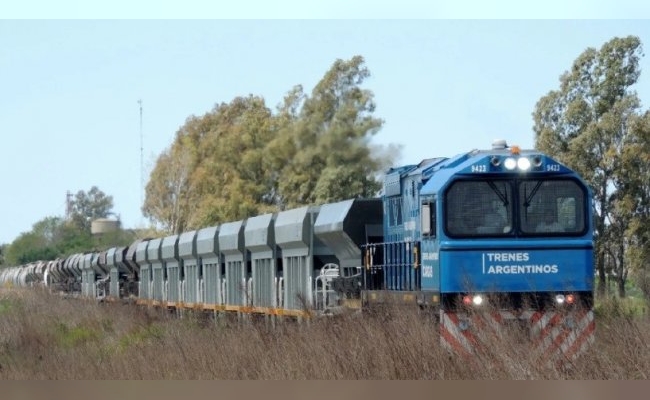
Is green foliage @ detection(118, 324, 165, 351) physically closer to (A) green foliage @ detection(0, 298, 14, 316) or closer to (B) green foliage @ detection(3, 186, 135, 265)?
(A) green foliage @ detection(0, 298, 14, 316)

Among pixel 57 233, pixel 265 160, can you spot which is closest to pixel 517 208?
pixel 265 160

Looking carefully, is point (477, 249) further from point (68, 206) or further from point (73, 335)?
point (68, 206)

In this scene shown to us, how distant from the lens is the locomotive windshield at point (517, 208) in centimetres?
1680

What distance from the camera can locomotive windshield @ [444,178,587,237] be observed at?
16.8 meters

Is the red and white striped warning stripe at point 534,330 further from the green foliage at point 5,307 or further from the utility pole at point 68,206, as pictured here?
the utility pole at point 68,206

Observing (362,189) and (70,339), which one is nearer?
(70,339)

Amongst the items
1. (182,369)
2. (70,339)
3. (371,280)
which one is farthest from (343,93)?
(182,369)

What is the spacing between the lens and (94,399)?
11289mm

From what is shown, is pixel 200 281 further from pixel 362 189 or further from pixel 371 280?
pixel 371 280

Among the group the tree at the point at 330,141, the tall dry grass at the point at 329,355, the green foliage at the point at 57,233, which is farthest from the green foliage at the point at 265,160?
the green foliage at the point at 57,233

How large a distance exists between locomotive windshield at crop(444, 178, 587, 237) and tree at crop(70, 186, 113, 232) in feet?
382

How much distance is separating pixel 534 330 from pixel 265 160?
27.7 m

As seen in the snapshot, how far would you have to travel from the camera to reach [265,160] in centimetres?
4328

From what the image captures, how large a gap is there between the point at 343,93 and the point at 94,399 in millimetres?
28762
